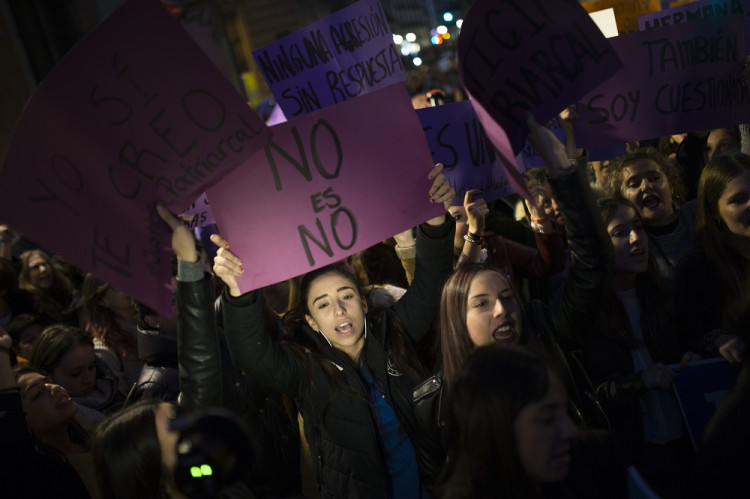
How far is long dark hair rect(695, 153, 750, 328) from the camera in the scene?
10.1ft

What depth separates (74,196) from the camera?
215 cm

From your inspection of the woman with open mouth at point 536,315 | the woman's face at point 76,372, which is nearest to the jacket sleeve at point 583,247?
the woman with open mouth at point 536,315

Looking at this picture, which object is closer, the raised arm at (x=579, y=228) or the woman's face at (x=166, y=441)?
the woman's face at (x=166, y=441)

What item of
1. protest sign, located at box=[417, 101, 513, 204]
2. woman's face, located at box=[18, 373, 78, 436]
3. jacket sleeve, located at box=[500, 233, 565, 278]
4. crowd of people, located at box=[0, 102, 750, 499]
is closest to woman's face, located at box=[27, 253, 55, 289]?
crowd of people, located at box=[0, 102, 750, 499]

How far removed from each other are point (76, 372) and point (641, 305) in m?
2.77

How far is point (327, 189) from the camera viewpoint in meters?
2.75

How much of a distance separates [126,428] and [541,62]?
1821 millimetres

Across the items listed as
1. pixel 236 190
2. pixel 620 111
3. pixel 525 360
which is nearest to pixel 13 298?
pixel 236 190

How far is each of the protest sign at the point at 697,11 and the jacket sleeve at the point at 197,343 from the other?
3135 mm

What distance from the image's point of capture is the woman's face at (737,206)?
3.20 metres

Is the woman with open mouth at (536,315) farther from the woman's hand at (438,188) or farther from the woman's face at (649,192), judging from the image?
the woman's face at (649,192)

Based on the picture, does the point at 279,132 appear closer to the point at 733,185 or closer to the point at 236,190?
the point at 236,190

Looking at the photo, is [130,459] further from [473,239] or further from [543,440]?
[473,239]

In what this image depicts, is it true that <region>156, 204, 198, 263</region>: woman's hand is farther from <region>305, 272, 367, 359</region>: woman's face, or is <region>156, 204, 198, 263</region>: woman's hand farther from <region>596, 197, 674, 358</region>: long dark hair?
<region>596, 197, 674, 358</region>: long dark hair
